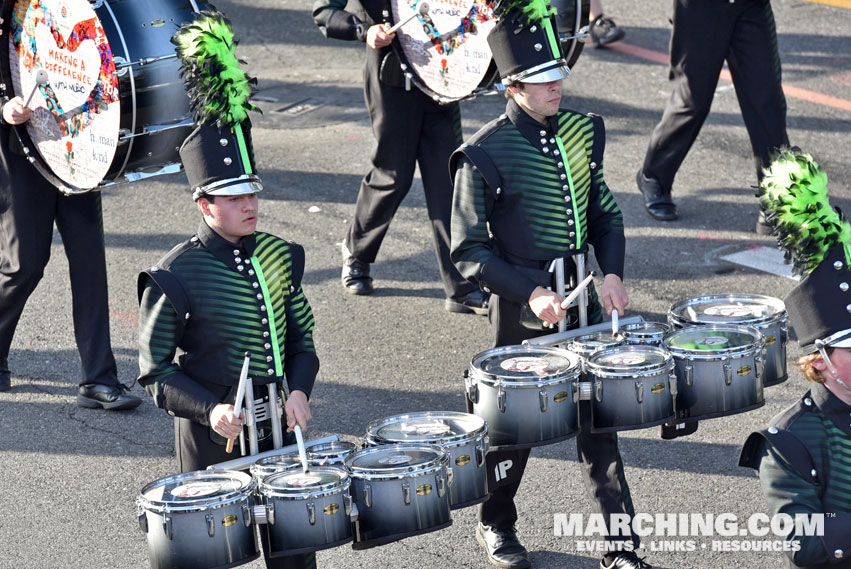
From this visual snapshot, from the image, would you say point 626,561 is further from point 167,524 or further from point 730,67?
point 730,67

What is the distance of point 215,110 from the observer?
476cm

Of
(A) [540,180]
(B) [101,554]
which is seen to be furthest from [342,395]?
A: (A) [540,180]

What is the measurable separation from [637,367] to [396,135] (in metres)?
3.10

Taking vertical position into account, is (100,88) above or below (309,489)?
above

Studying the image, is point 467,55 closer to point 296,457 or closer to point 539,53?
point 539,53

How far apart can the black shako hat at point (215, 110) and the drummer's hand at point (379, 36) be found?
261cm

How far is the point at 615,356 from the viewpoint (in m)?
5.05

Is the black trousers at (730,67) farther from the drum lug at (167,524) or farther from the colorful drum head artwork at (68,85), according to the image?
the drum lug at (167,524)

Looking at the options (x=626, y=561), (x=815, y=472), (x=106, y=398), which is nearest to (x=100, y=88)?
(x=106, y=398)

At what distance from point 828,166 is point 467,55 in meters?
3.46

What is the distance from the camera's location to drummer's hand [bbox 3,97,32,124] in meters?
6.58

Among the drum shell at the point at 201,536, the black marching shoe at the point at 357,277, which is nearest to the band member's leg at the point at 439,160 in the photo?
the black marching shoe at the point at 357,277

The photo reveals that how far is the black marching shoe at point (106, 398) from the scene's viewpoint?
694 cm

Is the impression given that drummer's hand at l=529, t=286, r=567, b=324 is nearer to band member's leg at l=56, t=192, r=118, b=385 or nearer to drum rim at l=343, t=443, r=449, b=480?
drum rim at l=343, t=443, r=449, b=480
